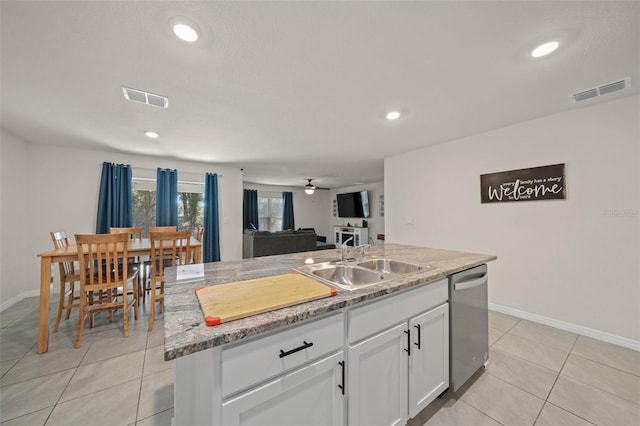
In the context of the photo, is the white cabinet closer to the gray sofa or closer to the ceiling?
the ceiling

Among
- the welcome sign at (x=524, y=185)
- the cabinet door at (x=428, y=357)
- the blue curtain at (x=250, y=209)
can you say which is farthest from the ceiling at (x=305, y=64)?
the blue curtain at (x=250, y=209)

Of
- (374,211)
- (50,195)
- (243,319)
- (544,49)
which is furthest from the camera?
(374,211)

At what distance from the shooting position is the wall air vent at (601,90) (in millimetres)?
1951

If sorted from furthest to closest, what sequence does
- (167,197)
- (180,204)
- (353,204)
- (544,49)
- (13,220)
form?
(353,204) < (180,204) < (167,197) < (13,220) < (544,49)

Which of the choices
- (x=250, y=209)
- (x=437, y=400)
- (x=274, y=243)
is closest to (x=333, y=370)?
(x=437, y=400)

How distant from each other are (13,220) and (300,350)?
477 cm

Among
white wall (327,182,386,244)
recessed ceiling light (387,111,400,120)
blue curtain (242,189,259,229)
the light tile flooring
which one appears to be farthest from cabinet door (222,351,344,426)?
blue curtain (242,189,259,229)

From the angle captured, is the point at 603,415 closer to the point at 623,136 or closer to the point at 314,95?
the point at 623,136

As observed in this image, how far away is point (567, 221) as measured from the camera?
8.21 ft

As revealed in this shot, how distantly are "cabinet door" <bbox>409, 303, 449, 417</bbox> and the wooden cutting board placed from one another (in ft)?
2.19

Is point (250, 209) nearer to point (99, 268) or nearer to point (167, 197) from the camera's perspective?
point (167, 197)

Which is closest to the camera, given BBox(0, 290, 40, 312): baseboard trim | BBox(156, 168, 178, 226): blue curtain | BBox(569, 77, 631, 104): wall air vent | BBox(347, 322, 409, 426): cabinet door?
BBox(347, 322, 409, 426): cabinet door

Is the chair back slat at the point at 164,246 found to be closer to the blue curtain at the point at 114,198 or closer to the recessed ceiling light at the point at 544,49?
the blue curtain at the point at 114,198

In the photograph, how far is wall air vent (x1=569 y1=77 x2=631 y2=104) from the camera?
6.40ft
